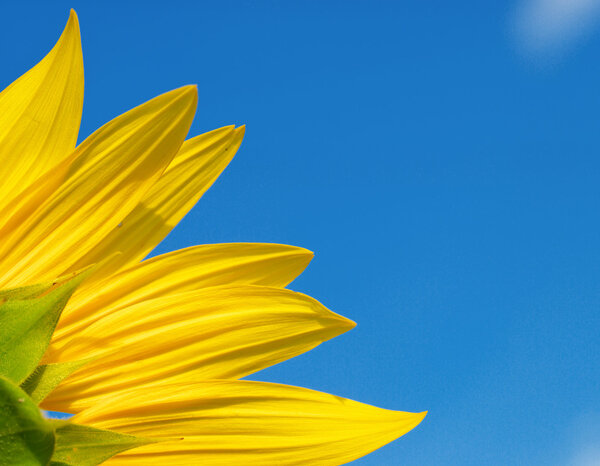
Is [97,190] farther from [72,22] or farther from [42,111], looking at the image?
[72,22]

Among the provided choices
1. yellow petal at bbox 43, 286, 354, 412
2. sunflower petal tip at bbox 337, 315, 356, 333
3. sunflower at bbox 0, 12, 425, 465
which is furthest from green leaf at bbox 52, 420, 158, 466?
sunflower petal tip at bbox 337, 315, 356, 333

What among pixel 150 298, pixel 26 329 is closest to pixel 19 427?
pixel 26 329

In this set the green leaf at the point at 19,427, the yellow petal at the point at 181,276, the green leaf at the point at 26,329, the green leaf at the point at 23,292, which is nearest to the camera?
the green leaf at the point at 19,427

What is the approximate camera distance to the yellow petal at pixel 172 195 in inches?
46.6

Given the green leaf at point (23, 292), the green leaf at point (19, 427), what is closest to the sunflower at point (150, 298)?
the green leaf at point (23, 292)

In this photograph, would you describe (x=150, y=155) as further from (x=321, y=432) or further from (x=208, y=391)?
(x=321, y=432)

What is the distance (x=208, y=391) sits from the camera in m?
1.14

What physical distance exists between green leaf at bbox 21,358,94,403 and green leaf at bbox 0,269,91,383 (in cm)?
8

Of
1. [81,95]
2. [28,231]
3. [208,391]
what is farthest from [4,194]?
[208,391]

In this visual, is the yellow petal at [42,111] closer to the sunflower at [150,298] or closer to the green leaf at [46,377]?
the sunflower at [150,298]

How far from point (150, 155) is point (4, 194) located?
229mm

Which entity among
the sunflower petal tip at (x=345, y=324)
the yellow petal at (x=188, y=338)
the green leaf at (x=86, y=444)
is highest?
the sunflower petal tip at (x=345, y=324)

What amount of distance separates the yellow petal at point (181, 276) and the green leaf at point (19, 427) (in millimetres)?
305

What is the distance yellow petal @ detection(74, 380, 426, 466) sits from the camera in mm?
1124
